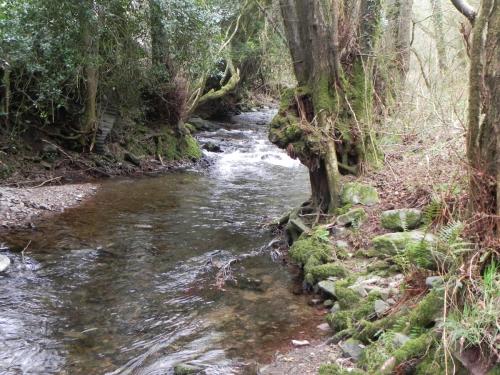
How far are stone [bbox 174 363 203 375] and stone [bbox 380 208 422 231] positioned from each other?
3.10 metres

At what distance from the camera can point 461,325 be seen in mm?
2824

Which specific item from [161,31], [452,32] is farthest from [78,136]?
[452,32]

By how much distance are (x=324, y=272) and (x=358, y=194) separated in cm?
182

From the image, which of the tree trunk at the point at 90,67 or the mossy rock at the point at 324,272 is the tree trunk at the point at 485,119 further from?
the tree trunk at the point at 90,67

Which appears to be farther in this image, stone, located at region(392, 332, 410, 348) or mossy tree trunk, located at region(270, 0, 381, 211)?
→ mossy tree trunk, located at region(270, 0, 381, 211)

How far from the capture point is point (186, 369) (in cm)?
429

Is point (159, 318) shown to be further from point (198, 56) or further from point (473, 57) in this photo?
point (198, 56)

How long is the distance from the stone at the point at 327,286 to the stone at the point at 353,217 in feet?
4.49

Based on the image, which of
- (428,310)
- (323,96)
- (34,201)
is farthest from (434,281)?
(34,201)

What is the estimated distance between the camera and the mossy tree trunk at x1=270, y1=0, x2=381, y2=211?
25.7ft

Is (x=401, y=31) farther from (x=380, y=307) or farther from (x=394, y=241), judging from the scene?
(x=380, y=307)

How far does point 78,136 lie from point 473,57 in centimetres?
1192

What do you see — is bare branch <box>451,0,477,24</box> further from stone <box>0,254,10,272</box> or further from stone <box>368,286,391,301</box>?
stone <box>0,254,10,272</box>

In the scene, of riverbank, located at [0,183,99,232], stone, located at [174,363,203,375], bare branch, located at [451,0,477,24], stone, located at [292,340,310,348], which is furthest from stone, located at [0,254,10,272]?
bare branch, located at [451,0,477,24]
